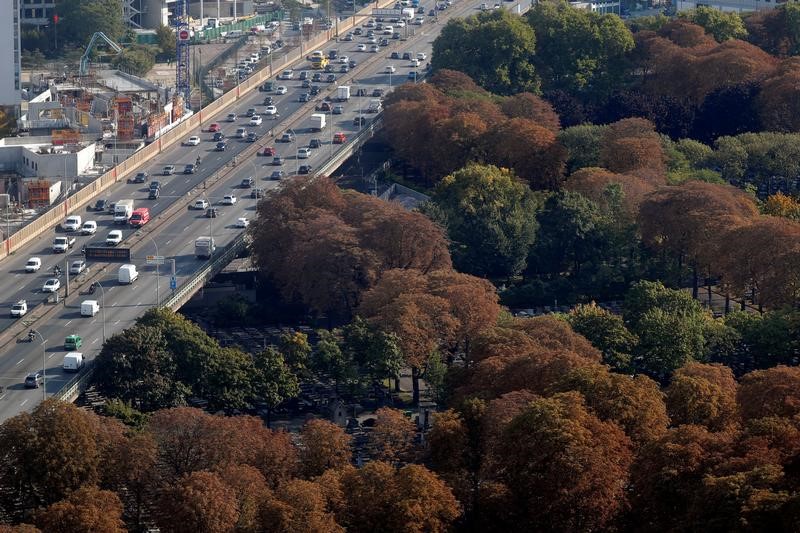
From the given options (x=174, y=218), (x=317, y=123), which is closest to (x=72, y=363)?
(x=174, y=218)

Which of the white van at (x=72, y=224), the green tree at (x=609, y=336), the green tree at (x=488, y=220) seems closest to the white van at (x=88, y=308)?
the white van at (x=72, y=224)

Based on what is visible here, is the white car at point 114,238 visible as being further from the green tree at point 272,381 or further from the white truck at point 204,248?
the green tree at point 272,381

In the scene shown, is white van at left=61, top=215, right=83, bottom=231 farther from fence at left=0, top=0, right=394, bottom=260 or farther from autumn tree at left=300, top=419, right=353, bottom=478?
autumn tree at left=300, top=419, right=353, bottom=478

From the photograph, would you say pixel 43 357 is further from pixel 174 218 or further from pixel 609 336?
pixel 174 218

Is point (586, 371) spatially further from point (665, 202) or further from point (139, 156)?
point (139, 156)

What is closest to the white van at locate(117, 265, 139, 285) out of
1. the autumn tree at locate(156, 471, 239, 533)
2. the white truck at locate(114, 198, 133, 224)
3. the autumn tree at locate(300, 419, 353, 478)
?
the white truck at locate(114, 198, 133, 224)
